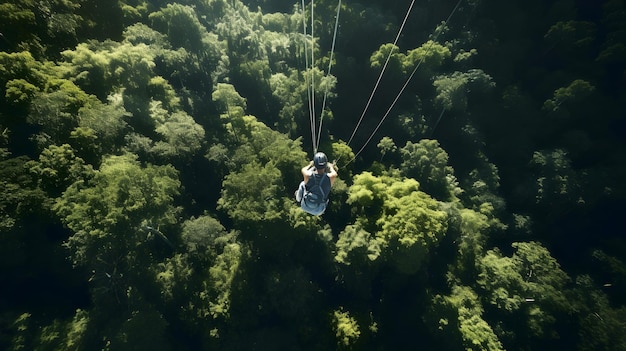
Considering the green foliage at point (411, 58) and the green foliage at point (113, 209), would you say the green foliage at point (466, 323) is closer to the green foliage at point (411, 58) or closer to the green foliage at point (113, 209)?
the green foliage at point (113, 209)

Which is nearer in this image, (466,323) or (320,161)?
(320,161)

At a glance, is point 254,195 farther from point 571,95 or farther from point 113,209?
point 571,95

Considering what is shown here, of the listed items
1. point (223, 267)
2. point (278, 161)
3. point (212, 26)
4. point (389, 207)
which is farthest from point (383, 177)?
point (212, 26)

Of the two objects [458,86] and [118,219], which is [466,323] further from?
[118,219]

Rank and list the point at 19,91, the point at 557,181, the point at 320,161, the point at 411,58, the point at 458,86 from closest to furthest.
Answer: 1. the point at 320,161
2. the point at 19,91
3. the point at 557,181
4. the point at 458,86
5. the point at 411,58

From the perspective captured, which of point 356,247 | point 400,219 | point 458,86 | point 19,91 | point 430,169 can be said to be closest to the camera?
point 19,91

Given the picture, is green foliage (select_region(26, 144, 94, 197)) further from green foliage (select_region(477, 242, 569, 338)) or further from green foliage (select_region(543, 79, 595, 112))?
green foliage (select_region(543, 79, 595, 112))

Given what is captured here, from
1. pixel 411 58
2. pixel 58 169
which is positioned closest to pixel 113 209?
pixel 58 169

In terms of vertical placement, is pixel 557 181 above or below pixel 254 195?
above

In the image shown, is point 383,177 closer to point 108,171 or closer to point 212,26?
point 108,171

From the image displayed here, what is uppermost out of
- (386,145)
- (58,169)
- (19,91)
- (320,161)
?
(320,161)
